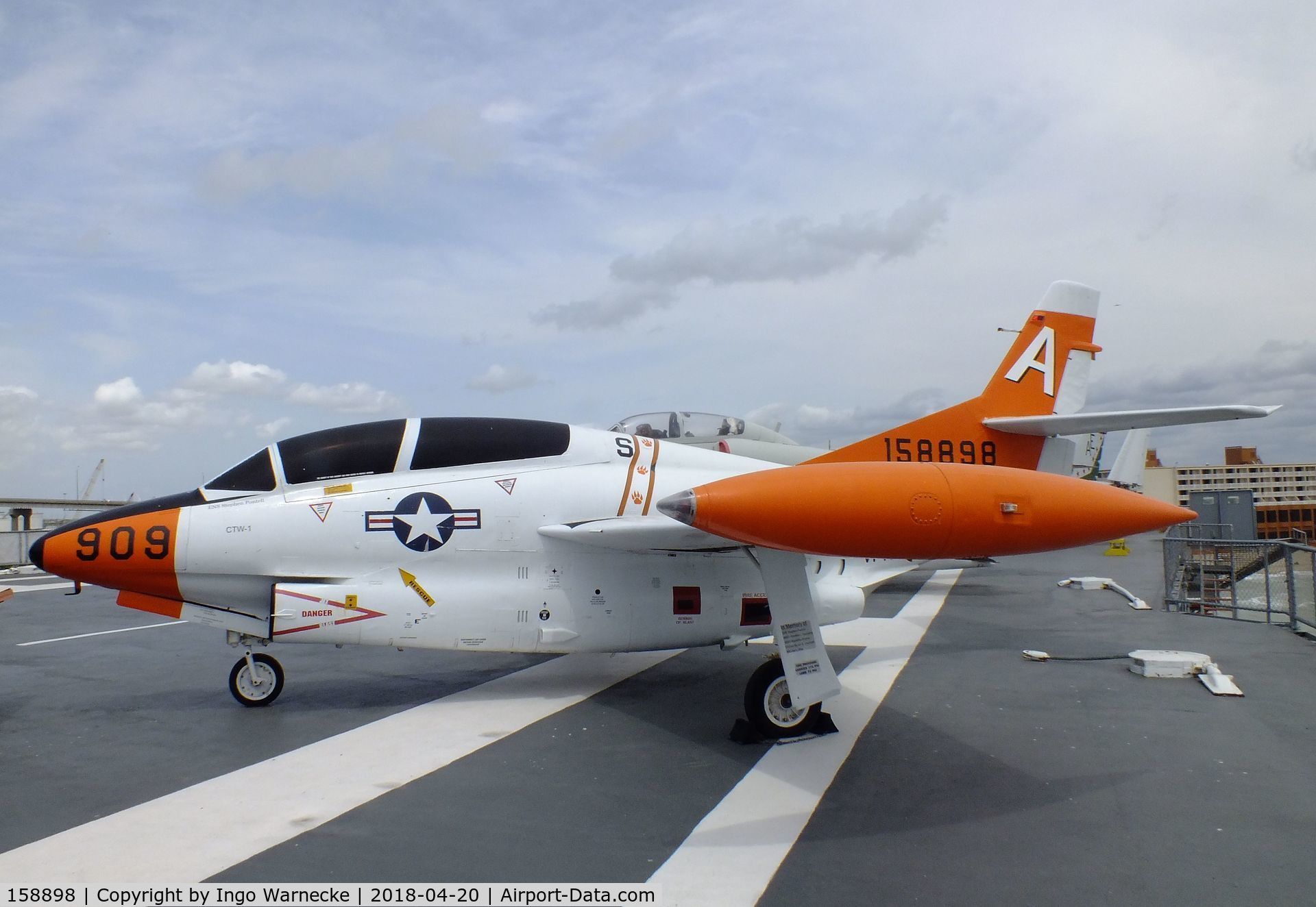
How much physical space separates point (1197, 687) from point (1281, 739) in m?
1.61

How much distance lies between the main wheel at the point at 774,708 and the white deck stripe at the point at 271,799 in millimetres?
1820

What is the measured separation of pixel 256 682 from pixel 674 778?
4.05 m

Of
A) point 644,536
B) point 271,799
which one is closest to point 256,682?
point 271,799

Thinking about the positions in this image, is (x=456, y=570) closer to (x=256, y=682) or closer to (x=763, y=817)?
(x=256, y=682)

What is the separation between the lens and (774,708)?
5.95m

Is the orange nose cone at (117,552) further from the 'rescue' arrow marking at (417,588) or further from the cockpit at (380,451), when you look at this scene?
the 'rescue' arrow marking at (417,588)

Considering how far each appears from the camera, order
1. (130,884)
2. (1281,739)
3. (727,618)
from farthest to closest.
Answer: (727,618) → (1281,739) → (130,884)

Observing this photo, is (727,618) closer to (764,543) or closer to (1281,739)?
(764,543)

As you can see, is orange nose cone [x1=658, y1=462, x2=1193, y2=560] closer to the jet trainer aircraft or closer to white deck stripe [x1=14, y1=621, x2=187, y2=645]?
the jet trainer aircraft

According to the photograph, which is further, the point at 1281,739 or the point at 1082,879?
the point at 1281,739

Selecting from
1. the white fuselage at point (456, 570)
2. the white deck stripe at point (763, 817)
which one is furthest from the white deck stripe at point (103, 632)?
the white deck stripe at point (763, 817)

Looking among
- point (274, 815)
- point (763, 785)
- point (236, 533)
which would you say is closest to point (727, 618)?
point (763, 785)

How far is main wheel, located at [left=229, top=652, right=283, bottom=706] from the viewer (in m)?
6.78

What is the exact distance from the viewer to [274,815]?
4379mm
